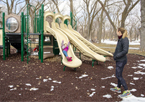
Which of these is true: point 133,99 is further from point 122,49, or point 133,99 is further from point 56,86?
point 56,86

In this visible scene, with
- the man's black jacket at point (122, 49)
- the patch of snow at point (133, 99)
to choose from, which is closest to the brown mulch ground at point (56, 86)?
the patch of snow at point (133, 99)

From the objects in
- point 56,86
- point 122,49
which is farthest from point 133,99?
point 56,86


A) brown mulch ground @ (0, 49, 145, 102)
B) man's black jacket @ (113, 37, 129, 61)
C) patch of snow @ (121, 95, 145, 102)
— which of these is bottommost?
patch of snow @ (121, 95, 145, 102)

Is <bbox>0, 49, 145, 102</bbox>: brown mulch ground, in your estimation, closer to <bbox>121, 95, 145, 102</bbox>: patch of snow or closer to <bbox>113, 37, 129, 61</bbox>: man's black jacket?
<bbox>121, 95, 145, 102</bbox>: patch of snow

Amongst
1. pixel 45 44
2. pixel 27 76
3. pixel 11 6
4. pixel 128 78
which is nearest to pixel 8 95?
pixel 27 76

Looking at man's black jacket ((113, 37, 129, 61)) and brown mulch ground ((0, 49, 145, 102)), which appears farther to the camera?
brown mulch ground ((0, 49, 145, 102))

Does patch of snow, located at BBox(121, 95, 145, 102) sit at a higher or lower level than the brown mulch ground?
lower

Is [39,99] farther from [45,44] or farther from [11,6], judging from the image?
[11,6]

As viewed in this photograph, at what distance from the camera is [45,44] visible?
10.2 meters

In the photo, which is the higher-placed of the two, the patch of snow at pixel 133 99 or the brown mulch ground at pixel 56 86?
the brown mulch ground at pixel 56 86

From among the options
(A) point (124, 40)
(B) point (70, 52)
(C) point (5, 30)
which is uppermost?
(C) point (5, 30)

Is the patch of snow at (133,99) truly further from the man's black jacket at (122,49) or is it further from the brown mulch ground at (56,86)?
the man's black jacket at (122,49)

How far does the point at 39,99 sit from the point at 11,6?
26.1 metres

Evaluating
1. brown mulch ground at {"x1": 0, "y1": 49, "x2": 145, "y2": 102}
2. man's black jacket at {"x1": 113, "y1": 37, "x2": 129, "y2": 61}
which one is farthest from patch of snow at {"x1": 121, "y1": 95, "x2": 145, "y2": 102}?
man's black jacket at {"x1": 113, "y1": 37, "x2": 129, "y2": 61}
